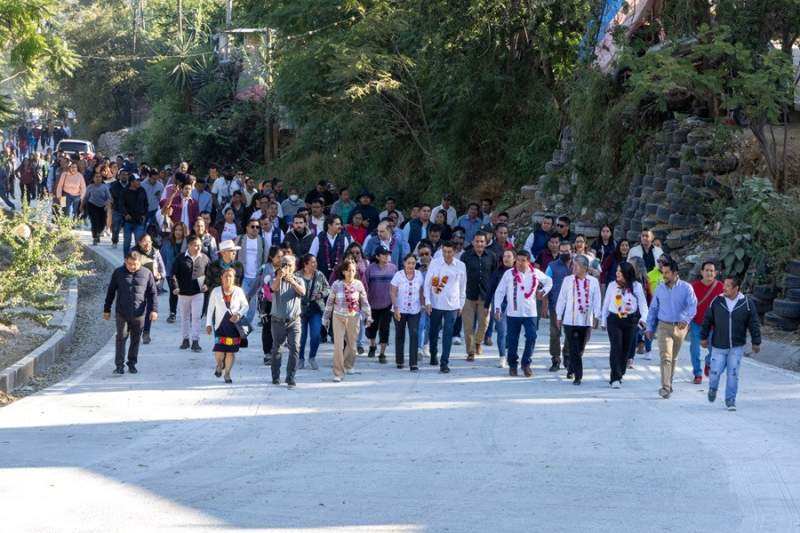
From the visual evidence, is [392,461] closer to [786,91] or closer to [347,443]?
[347,443]

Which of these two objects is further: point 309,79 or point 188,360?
point 309,79

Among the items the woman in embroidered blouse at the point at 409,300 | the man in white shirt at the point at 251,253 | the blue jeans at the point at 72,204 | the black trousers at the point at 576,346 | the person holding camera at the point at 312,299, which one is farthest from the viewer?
the blue jeans at the point at 72,204

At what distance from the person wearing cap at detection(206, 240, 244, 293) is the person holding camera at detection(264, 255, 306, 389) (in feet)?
5.24

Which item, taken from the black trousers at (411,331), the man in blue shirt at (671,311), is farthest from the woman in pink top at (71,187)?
the man in blue shirt at (671,311)

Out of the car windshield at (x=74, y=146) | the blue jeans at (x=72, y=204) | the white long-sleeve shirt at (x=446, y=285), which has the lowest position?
the white long-sleeve shirt at (x=446, y=285)

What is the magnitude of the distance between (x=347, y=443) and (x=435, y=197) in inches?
871

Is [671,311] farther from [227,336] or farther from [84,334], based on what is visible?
[84,334]

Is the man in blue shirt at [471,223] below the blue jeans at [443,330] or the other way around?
the other way around

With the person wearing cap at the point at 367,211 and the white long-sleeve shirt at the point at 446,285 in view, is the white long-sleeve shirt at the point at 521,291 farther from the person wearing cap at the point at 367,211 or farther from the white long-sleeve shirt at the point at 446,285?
the person wearing cap at the point at 367,211

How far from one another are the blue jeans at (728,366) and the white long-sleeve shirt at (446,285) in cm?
360

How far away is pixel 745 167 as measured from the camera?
78.6 feet

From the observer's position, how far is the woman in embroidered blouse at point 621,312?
1454 centimetres

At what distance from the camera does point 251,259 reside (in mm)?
18344

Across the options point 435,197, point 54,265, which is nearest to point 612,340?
point 54,265
